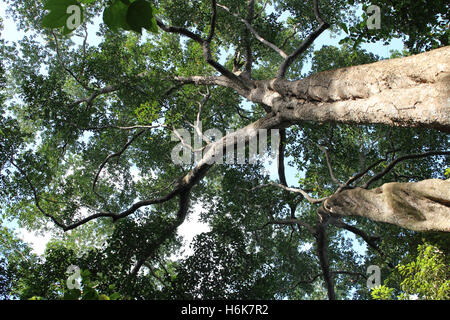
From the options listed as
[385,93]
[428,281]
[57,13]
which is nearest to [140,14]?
[57,13]

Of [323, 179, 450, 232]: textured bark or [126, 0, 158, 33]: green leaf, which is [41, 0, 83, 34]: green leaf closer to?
[126, 0, 158, 33]: green leaf

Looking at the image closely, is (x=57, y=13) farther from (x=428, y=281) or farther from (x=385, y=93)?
(x=428, y=281)

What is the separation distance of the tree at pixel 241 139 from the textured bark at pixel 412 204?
0.05 ft

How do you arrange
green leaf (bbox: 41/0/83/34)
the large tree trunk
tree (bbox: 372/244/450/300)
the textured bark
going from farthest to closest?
tree (bbox: 372/244/450/300)
the textured bark
the large tree trunk
green leaf (bbox: 41/0/83/34)

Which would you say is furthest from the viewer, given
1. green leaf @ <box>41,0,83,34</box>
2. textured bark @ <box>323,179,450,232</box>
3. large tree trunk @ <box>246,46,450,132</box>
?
textured bark @ <box>323,179,450,232</box>

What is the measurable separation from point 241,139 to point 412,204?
Answer: 428 cm

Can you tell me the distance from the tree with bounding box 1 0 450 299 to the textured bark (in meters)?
0.02

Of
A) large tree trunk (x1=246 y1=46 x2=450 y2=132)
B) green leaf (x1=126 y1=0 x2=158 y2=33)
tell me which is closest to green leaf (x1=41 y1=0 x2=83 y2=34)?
green leaf (x1=126 y1=0 x2=158 y2=33)

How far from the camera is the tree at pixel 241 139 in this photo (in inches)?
161

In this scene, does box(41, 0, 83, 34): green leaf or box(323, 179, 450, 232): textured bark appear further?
box(323, 179, 450, 232): textured bark

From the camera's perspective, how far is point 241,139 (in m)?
7.58

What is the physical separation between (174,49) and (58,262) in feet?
22.6

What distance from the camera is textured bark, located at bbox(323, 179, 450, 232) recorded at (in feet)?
12.0
